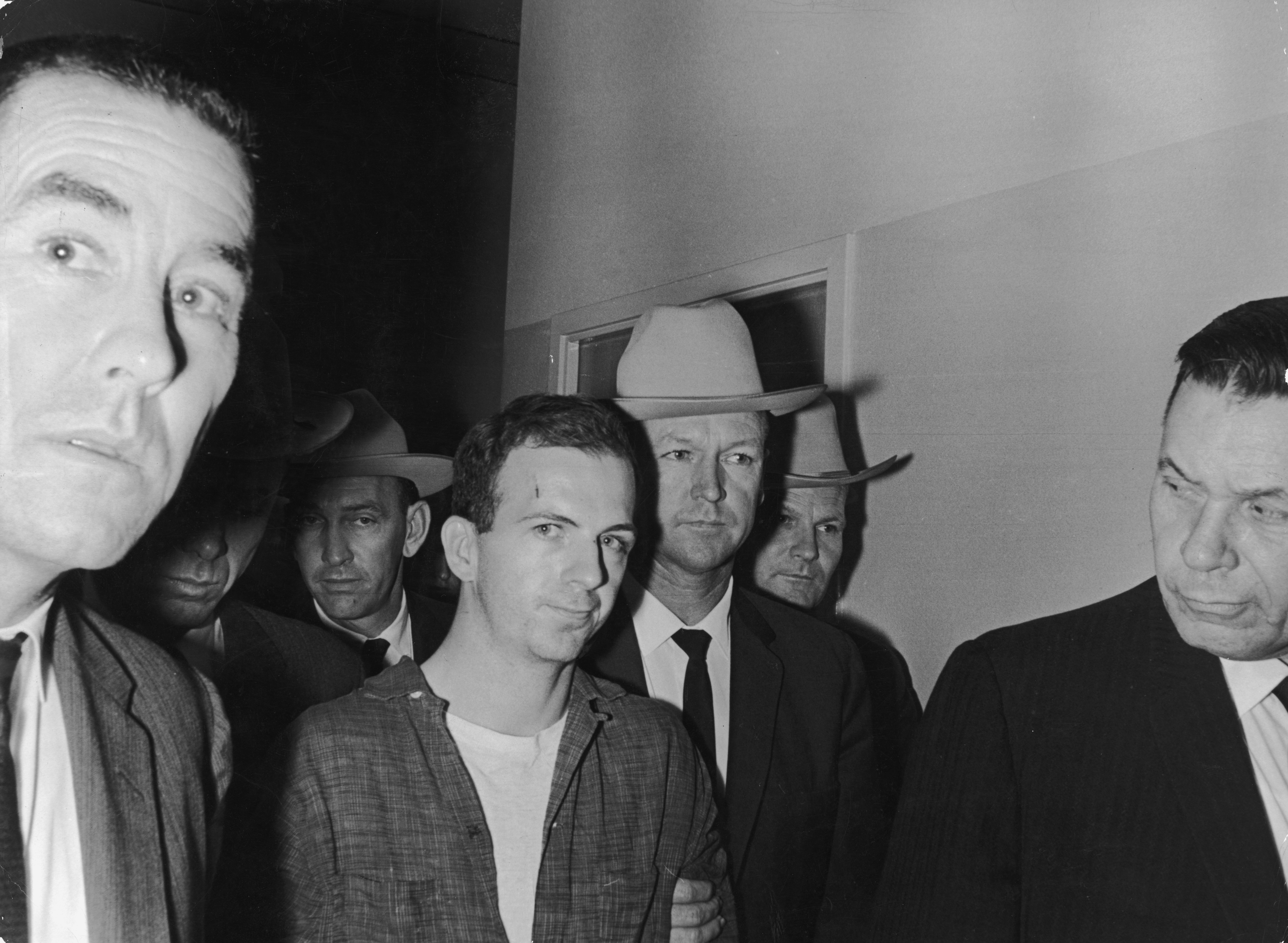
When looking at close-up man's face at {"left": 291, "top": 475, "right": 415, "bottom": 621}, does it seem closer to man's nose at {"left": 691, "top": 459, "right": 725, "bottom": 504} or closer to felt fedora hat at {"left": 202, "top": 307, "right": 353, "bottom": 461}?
felt fedora hat at {"left": 202, "top": 307, "right": 353, "bottom": 461}

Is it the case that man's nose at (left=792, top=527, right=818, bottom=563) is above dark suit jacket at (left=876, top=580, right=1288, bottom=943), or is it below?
above

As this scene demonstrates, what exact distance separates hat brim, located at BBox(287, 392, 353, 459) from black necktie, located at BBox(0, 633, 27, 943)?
66 cm

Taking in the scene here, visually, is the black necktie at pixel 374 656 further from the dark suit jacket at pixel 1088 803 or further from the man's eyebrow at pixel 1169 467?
the man's eyebrow at pixel 1169 467

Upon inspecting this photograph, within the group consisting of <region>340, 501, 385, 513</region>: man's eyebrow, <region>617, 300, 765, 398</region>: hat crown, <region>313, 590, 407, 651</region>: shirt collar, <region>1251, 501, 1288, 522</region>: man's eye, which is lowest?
<region>313, 590, 407, 651</region>: shirt collar

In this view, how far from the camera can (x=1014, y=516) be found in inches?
66.6

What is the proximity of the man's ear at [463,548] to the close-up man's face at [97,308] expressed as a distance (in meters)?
0.45

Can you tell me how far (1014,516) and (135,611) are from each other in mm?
1353

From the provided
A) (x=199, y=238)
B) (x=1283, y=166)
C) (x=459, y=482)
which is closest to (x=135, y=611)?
(x=459, y=482)

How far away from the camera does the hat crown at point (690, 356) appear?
5.59 ft

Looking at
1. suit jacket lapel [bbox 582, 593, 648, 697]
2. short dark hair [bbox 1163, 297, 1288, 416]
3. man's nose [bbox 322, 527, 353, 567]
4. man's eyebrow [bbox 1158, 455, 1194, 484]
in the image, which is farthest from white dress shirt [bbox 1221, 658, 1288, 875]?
man's nose [bbox 322, 527, 353, 567]

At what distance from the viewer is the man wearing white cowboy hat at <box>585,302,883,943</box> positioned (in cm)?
163

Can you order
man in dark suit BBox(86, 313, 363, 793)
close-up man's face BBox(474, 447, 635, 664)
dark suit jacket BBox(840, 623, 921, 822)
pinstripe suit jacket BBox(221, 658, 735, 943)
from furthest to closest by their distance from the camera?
1. dark suit jacket BBox(840, 623, 921, 822)
2. man in dark suit BBox(86, 313, 363, 793)
3. close-up man's face BBox(474, 447, 635, 664)
4. pinstripe suit jacket BBox(221, 658, 735, 943)

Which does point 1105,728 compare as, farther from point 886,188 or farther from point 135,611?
point 135,611

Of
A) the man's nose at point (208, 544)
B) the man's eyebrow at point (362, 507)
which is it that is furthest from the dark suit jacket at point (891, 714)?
the man's nose at point (208, 544)
